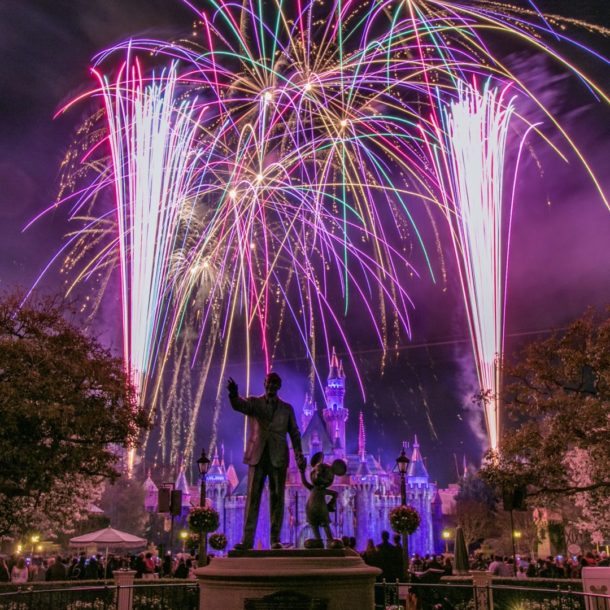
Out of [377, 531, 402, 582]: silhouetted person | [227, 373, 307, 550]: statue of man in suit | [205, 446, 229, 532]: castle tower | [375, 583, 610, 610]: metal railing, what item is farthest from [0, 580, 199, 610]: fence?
[205, 446, 229, 532]: castle tower

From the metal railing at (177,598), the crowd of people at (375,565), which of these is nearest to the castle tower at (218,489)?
the crowd of people at (375,565)

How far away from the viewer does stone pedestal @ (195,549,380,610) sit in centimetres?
925

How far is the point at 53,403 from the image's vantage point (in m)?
18.3

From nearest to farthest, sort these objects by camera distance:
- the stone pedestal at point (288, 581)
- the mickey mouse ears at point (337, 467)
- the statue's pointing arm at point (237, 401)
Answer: the stone pedestal at point (288, 581), the statue's pointing arm at point (237, 401), the mickey mouse ears at point (337, 467)

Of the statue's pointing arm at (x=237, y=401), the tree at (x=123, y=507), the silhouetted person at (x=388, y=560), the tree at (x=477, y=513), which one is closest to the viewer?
the statue's pointing arm at (x=237, y=401)

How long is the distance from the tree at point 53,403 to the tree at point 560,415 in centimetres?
1148

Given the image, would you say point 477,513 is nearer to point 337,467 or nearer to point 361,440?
point 361,440

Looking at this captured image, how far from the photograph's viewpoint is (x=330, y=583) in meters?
9.45

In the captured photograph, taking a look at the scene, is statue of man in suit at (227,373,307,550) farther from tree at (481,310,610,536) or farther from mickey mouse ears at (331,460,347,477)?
tree at (481,310,610,536)

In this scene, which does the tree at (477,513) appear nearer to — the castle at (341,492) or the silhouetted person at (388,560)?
the castle at (341,492)

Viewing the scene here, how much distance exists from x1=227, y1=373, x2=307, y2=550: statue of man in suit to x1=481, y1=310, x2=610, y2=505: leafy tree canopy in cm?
1177

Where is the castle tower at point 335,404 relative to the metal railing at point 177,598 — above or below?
above

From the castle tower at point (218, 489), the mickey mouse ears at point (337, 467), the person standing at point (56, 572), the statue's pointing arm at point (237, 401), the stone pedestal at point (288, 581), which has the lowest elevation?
the person standing at point (56, 572)

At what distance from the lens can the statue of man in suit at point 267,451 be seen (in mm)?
11117
